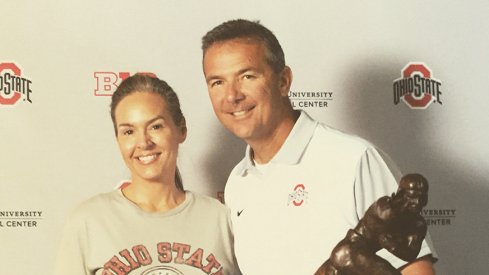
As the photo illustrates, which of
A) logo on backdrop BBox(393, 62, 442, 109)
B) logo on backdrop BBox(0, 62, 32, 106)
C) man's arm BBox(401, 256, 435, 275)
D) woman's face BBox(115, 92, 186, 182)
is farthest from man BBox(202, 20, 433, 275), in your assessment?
logo on backdrop BBox(0, 62, 32, 106)

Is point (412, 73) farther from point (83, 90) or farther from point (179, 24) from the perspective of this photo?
point (83, 90)

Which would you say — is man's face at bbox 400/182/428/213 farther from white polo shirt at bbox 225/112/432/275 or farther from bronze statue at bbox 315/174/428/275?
white polo shirt at bbox 225/112/432/275

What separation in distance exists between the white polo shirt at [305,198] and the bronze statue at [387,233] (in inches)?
19.8

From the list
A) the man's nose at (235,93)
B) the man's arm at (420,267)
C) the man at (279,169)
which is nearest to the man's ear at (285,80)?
the man at (279,169)

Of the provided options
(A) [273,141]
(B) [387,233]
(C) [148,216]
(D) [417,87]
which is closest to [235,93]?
(A) [273,141]

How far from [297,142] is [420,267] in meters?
0.41

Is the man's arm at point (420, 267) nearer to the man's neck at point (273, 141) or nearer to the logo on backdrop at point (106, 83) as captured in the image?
the man's neck at point (273, 141)

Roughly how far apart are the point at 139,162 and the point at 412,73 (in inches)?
30.4

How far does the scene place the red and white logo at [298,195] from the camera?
70.5 inches

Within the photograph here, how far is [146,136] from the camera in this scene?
5.98 feet

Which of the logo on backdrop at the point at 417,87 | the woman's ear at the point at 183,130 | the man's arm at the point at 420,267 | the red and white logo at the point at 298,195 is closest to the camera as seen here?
the man's arm at the point at 420,267

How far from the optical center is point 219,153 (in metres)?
1.91

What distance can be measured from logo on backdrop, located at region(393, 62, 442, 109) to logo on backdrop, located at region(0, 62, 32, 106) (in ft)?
3.17

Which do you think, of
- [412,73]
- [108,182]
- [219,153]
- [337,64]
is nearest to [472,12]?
[412,73]
